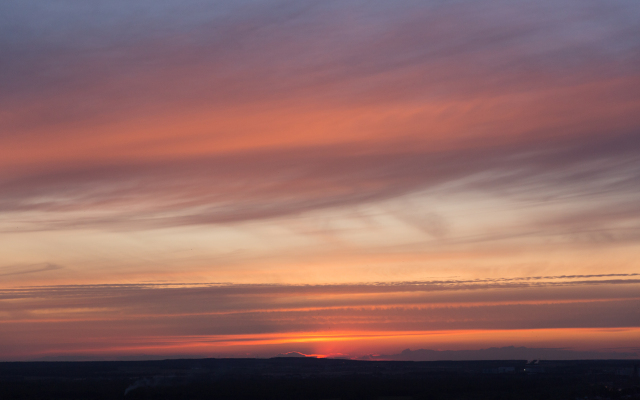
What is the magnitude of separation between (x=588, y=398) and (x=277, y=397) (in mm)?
48321

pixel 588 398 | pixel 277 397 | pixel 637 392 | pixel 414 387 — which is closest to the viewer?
pixel 588 398

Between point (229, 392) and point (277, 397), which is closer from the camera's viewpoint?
point (277, 397)

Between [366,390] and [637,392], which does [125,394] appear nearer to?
[366,390]

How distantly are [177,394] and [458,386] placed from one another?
56202 millimetres

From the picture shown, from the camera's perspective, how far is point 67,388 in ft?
445

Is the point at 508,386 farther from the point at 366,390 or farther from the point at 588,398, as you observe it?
the point at 588,398

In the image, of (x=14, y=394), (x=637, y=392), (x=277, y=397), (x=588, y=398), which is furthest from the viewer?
(x=14, y=394)

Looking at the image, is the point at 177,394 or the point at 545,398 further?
the point at 177,394

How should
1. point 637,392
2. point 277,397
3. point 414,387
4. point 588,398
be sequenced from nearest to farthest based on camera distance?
point 588,398
point 637,392
point 277,397
point 414,387

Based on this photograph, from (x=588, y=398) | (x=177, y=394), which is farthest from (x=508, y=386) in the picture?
(x=177, y=394)

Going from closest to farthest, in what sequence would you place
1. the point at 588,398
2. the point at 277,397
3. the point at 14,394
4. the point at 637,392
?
the point at 588,398
the point at 637,392
the point at 277,397
the point at 14,394

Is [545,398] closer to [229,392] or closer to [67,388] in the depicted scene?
[229,392]

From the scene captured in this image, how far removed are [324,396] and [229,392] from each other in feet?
60.6

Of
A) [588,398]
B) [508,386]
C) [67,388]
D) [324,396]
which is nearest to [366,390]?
[324,396]
